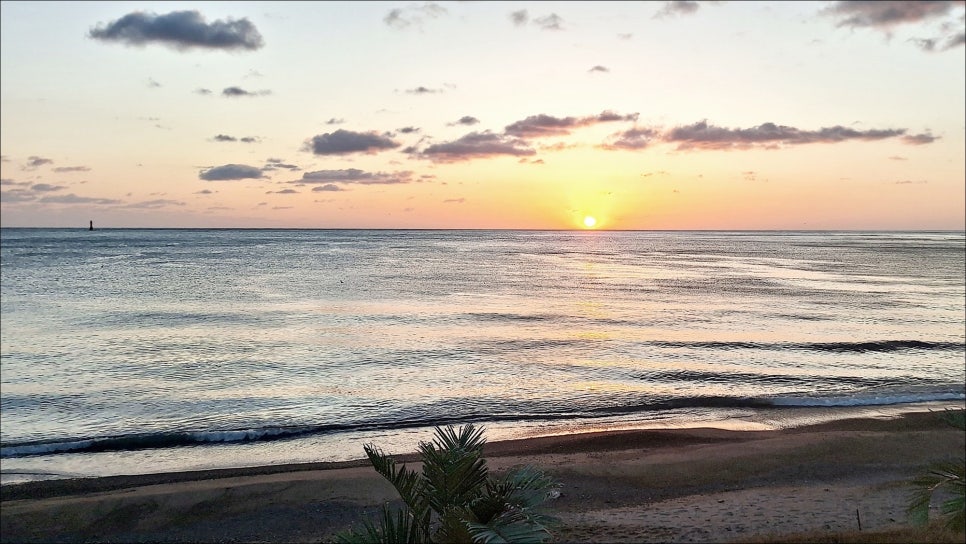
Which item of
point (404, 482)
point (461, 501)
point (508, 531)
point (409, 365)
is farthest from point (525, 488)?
point (409, 365)

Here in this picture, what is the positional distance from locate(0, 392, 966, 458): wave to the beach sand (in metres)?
3.05

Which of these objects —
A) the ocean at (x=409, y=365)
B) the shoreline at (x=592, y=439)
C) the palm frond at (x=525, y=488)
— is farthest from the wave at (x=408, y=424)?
the palm frond at (x=525, y=488)

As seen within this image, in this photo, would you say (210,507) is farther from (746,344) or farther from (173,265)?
(173,265)

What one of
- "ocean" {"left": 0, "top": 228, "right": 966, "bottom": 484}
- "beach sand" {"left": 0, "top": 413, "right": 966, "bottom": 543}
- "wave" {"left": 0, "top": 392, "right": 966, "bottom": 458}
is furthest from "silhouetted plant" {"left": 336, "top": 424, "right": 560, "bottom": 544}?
"wave" {"left": 0, "top": 392, "right": 966, "bottom": 458}

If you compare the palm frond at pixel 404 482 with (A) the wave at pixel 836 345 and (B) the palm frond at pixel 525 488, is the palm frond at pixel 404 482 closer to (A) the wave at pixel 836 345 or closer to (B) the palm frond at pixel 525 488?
(B) the palm frond at pixel 525 488

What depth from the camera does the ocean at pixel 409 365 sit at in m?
23.0

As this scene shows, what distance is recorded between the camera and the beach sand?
14.8m

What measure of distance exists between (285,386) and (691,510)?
18.9m

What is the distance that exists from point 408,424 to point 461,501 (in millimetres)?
17728

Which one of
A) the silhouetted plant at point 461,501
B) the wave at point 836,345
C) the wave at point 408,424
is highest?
the silhouetted plant at point 461,501

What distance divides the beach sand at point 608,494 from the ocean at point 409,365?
7.98ft

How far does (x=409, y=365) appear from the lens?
33.1 m

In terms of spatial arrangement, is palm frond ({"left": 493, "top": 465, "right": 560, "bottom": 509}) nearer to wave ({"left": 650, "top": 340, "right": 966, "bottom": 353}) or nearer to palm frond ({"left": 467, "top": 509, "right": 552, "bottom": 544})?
palm frond ({"left": 467, "top": 509, "right": 552, "bottom": 544})

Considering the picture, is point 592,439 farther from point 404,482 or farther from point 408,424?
point 404,482
